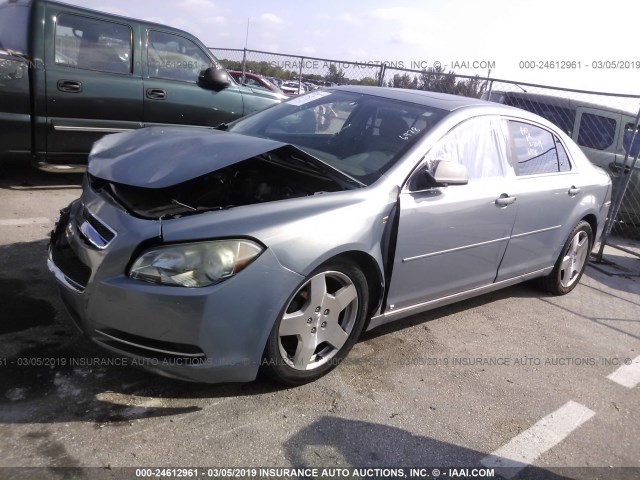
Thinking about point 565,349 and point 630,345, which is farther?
point 630,345

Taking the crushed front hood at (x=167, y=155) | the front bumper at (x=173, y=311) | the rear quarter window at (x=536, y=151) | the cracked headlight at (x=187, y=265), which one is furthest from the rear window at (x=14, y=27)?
the rear quarter window at (x=536, y=151)

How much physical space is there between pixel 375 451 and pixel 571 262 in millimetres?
3316

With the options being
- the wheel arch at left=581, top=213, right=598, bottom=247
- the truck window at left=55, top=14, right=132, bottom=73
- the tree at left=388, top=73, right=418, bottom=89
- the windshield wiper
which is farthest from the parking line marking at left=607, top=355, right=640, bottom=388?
the tree at left=388, top=73, right=418, bottom=89

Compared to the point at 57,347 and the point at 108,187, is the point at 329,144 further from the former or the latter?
the point at 57,347

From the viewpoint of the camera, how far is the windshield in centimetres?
345

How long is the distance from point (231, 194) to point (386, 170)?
3.01ft

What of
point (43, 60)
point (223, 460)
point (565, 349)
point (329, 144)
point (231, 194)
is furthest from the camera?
point (43, 60)

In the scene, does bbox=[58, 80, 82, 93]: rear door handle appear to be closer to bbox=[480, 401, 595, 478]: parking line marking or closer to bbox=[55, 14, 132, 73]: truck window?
bbox=[55, 14, 132, 73]: truck window

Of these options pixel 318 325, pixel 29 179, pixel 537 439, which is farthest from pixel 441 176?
pixel 29 179

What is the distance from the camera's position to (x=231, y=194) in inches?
129

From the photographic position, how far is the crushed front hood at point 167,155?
2859 mm

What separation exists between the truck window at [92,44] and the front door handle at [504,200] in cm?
447

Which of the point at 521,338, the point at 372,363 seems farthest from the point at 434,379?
the point at 521,338

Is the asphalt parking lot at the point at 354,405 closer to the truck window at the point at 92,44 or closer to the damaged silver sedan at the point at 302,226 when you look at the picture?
the damaged silver sedan at the point at 302,226
